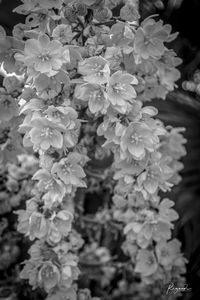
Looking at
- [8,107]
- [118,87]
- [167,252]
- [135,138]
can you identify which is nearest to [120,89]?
[118,87]

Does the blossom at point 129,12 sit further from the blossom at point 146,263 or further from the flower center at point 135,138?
the blossom at point 146,263

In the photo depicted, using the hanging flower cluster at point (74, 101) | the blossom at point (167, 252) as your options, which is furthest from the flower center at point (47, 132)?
the blossom at point (167, 252)

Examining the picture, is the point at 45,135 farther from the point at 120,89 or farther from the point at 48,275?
the point at 48,275

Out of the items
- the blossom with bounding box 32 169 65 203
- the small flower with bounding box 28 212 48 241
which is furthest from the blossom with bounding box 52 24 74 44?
the small flower with bounding box 28 212 48 241

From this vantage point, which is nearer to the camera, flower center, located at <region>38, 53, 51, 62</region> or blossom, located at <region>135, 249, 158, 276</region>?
flower center, located at <region>38, 53, 51, 62</region>

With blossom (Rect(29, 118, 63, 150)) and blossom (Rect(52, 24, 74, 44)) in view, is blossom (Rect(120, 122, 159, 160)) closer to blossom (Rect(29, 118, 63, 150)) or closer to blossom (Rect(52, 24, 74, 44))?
blossom (Rect(29, 118, 63, 150))

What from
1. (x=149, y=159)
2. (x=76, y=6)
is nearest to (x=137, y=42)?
(x=76, y=6)
